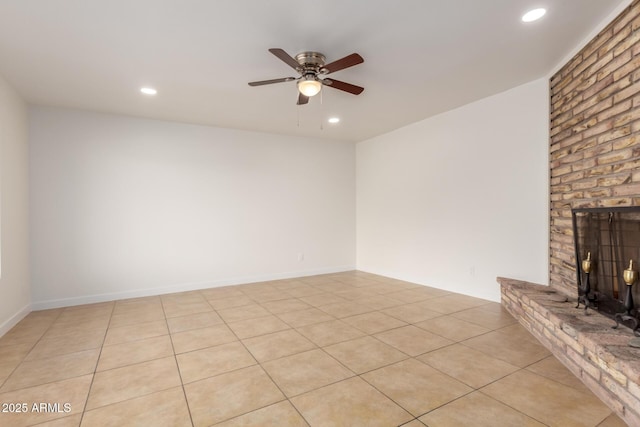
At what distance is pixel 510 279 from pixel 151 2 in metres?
4.32

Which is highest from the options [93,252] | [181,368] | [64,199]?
[64,199]

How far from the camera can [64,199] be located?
4152 mm

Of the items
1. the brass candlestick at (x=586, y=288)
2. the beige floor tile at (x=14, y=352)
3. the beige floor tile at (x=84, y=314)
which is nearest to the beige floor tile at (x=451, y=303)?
the brass candlestick at (x=586, y=288)

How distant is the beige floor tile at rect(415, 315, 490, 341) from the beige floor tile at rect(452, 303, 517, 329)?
0.39 feet

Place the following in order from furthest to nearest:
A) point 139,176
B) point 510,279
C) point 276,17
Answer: point 139,176 → point 510,279 → point 276,17

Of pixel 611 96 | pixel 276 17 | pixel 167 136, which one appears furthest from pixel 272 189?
pixel 611 96

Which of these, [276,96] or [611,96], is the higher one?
[276,96]

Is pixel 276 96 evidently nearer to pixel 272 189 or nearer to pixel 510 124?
pixel 272 189

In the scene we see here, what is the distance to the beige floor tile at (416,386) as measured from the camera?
195 cm

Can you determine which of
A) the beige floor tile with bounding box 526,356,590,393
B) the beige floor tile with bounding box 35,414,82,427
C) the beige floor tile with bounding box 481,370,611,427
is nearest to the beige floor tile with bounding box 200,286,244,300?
the beige floor tile with bounding box 35,414,82,427

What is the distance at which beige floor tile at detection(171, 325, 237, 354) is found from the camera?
2807mm

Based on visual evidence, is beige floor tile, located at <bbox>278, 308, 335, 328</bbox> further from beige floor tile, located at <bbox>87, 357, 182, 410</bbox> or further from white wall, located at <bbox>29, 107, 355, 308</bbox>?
white wall, located at <bbox>29, 107, 355, 308</bbox>

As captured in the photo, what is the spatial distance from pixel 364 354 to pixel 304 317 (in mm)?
1094

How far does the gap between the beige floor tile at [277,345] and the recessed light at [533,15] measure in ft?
10.1
